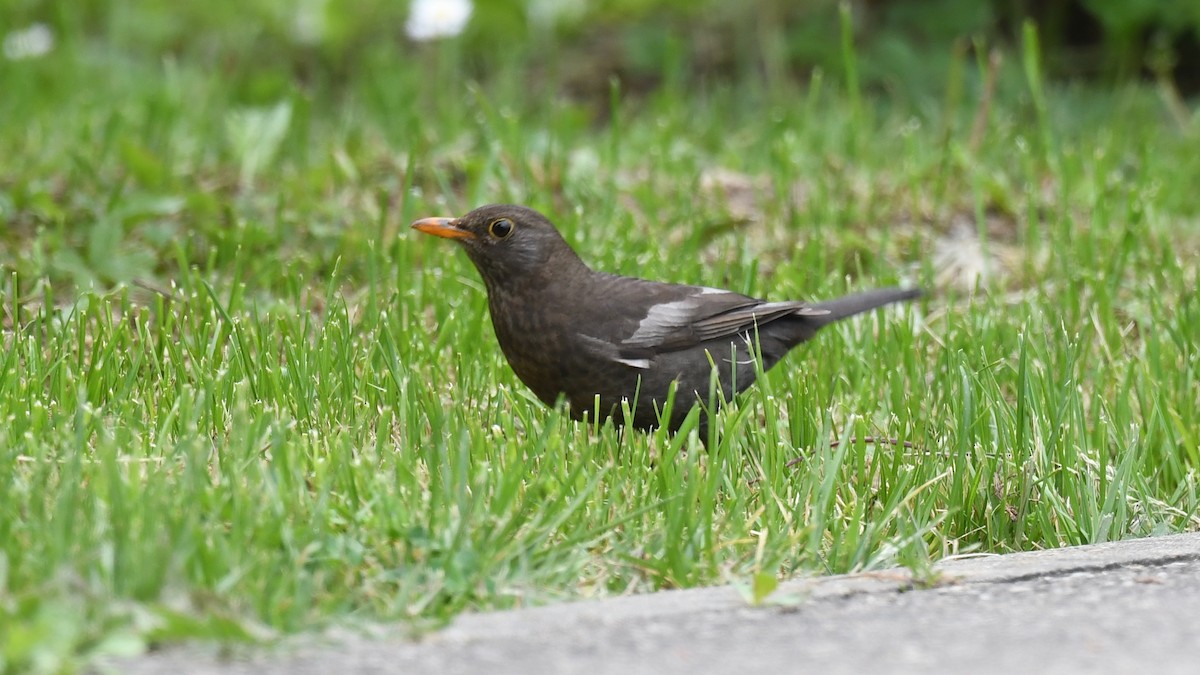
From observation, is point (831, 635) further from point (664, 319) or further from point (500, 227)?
point (500, 227)

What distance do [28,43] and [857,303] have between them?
211 inches

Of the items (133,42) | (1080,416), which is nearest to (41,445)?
(1080,416)

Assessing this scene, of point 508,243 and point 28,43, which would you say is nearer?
point 508,243

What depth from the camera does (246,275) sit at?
209 inches

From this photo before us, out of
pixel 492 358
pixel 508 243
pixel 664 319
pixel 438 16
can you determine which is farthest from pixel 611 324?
pixel 438 16

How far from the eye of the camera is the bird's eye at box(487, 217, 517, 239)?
4.39 meters

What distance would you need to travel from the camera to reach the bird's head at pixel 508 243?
14.1 feet

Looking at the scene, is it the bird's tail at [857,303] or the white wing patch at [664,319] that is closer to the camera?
the white wing patch at [664,319]

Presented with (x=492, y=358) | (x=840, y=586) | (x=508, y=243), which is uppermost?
(x=508, y=243)

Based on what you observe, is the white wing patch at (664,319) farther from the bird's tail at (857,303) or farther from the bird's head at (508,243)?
the bird's tail at (857,303)

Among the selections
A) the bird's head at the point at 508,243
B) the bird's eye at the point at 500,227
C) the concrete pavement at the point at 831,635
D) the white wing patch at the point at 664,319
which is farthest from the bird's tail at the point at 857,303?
the concrete pavement at the point at 831,635

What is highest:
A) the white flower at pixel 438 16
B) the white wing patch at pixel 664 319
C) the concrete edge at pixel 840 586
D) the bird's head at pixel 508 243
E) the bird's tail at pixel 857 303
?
the white flower at pixel 438 16

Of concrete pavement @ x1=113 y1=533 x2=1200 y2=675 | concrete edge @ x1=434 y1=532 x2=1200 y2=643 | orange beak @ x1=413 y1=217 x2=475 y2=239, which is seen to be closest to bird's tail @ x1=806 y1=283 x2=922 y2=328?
orange beak @ x1=413 y1=217 x2=475 y2=239

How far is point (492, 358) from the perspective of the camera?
180 inches
